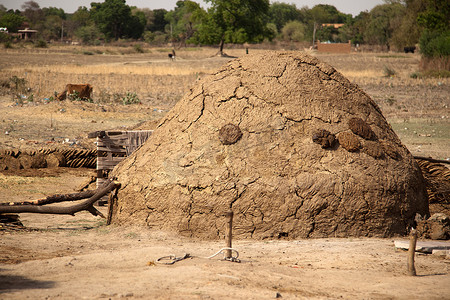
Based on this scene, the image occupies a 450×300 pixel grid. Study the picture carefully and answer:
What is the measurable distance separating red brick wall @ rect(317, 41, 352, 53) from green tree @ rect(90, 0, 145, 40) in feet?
97.1

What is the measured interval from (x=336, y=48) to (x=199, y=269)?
183 ft

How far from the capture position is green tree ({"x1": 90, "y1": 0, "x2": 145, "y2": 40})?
238ft

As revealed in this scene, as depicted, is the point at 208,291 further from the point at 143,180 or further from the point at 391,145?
the point at 391,145

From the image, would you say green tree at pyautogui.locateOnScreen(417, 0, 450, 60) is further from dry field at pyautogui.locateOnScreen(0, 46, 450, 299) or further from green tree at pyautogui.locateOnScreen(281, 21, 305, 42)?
green tree at pyautogui.locateOnScreen(281, 21, 305, 42)

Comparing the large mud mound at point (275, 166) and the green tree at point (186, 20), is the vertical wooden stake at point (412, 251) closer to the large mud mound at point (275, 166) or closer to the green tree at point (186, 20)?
the large mud mound at point (275, 166)

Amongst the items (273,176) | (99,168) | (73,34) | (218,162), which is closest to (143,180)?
(218,162)

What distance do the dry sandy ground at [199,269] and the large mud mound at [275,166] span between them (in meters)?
0.25

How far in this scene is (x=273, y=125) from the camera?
6074mm

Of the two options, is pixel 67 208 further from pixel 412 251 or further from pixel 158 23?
pixel 158 23

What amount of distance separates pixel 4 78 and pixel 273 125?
790 inches

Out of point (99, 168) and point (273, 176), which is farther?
point (99, 168)

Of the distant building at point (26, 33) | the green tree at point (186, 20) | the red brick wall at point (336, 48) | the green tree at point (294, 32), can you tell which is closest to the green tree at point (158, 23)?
the green tree at point (186, 20)

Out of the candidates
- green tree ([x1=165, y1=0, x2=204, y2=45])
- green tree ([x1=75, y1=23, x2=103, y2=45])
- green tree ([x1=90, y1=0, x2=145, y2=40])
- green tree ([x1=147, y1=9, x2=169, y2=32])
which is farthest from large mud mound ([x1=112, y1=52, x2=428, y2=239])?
green tree ([x1=147, y1=9, x2=169, y2=32])

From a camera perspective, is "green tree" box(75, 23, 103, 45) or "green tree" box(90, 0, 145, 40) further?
"green tree" box(90, 0, 145, 40)
